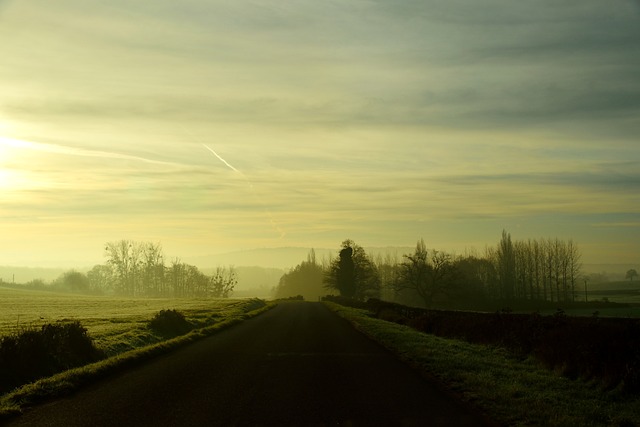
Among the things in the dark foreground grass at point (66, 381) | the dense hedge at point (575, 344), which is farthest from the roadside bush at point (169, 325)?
the dense hedge at point (575, 344)

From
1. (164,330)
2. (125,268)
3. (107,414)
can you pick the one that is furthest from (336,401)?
(125,268)

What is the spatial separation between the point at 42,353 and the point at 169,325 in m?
13.6

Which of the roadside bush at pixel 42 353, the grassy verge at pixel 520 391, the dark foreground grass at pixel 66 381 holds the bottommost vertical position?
the grassy verge at pixel 520 391

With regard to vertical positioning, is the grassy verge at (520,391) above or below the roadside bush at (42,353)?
below

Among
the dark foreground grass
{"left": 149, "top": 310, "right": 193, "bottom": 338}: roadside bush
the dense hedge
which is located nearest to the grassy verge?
the dense hedge

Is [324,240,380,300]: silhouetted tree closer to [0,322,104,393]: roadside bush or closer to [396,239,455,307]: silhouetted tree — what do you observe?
[396,239,455,307]: silhouetted tree

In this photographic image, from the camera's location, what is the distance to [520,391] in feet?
39.4

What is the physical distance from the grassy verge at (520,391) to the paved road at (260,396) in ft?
2.28

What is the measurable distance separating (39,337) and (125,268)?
6627 inches

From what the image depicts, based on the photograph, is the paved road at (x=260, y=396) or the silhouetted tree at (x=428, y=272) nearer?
the paved road at (x=260, y=396)

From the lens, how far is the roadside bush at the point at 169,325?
27.3 meters

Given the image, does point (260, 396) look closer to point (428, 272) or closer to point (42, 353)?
point (42, 353)

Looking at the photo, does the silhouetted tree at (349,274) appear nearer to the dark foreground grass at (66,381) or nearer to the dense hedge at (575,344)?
the dense hedge at (575,344)

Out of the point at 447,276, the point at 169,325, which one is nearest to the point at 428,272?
the point at 447,276
